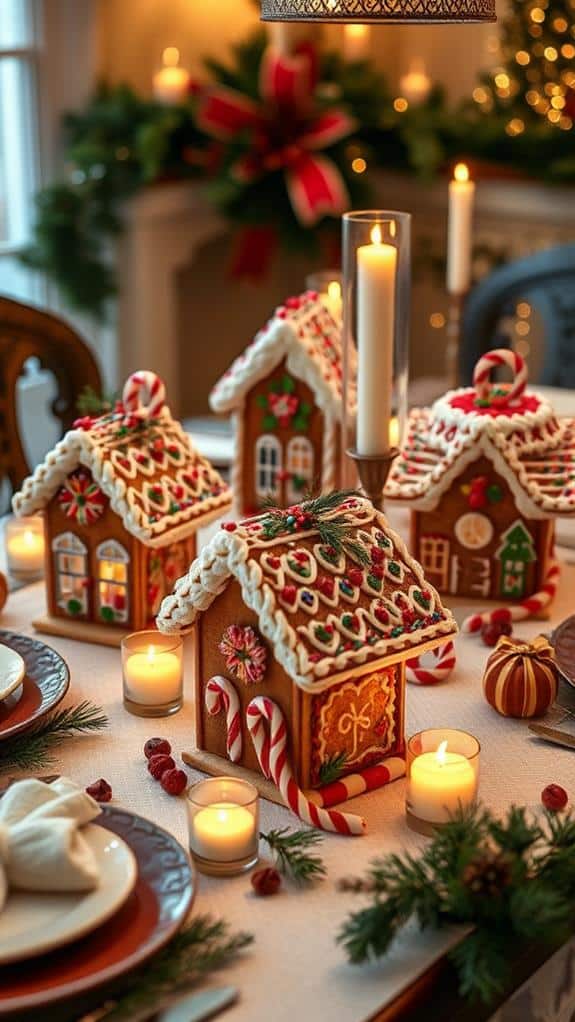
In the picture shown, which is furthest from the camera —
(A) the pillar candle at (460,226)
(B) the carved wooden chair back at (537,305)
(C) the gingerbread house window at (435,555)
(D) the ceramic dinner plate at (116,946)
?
(B) the carved wooden chair back at (537,305)

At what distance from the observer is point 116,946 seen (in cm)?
103

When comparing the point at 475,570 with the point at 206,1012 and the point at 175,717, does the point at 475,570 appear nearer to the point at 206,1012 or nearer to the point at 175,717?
the point at 175,717

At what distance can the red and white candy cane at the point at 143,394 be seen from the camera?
1652mm

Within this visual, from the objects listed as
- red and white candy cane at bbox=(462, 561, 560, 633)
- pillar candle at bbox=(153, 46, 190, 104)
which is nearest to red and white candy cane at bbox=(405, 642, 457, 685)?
red and white candy cane at bbox=(462, 561, 560, 633)

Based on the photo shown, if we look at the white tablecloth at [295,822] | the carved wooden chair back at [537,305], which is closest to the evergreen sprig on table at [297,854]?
the white tablecloth at [295,822]

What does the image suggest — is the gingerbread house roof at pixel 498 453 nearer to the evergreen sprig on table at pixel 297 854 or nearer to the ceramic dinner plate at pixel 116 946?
the evergreen sprig on table at pixel 297 854

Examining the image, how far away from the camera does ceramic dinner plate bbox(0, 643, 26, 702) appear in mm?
1370

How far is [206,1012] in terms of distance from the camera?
997 mm

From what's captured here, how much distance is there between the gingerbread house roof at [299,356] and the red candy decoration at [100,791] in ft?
2.51

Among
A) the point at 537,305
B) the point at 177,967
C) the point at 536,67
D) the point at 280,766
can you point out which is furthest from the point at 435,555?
the point at 536,67

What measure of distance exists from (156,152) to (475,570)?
1.89 meters

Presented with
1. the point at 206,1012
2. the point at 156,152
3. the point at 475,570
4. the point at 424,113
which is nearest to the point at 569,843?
the point at 206,1012

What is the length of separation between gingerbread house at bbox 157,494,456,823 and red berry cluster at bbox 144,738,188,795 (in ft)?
0.14

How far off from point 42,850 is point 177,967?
131 mm
